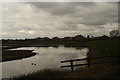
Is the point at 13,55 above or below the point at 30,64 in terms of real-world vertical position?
above

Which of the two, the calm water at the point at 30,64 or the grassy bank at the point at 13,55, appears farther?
the grassy bank at the point at 13,55

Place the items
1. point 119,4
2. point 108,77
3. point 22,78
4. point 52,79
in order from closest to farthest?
point 108,77 < point 52,79 < point 22,78 < point 119,4

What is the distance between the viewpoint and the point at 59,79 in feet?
52.5

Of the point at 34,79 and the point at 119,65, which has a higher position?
the point at 119,65

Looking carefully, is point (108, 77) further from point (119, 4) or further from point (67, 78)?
point (119, 4)

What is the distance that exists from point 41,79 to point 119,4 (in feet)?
61.5

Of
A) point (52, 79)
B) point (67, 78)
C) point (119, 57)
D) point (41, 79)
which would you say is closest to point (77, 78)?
point (67, 78)

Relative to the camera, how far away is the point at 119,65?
16500mm

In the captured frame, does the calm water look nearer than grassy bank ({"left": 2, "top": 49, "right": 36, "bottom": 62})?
Yes

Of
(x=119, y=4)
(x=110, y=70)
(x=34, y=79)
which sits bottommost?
(x=34, y=79)

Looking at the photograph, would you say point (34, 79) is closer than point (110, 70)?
No

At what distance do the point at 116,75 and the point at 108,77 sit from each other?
889mm

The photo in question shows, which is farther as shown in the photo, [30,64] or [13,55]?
[13,55]

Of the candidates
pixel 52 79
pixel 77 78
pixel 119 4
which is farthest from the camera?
pixel 119 4
